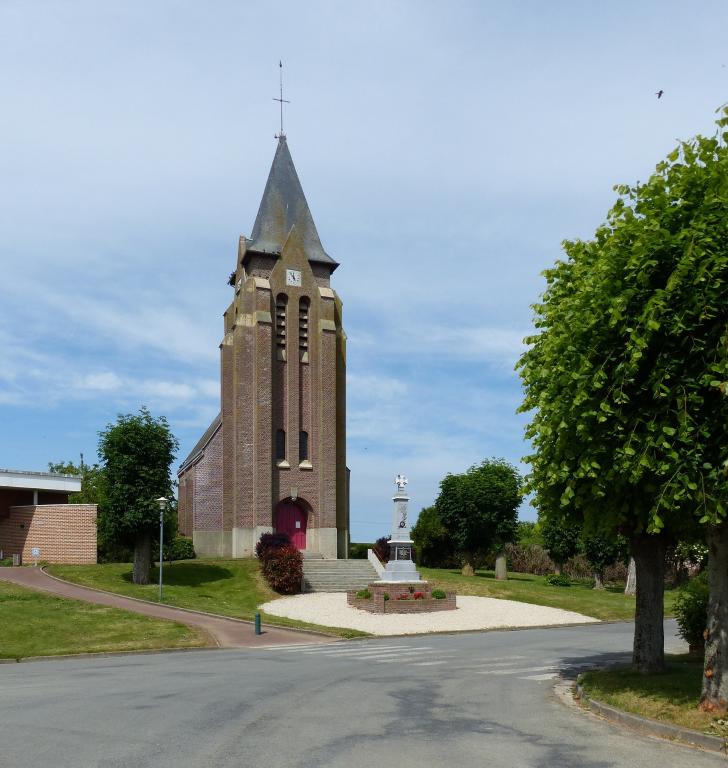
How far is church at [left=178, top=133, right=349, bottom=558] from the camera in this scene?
4591 centimetres

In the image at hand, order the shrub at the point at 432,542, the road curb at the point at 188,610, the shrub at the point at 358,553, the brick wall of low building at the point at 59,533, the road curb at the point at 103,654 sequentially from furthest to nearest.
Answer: the shrub at the point at 432,542
the shrub at the point at 358,553
the brick wall of low building at the point at 59,533
the road curb at the point at 188,610
the road curb at the point at 103,654

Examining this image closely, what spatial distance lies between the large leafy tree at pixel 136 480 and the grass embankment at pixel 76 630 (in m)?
5.87

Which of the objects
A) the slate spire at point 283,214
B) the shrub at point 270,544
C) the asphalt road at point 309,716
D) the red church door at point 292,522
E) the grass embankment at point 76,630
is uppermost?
the slate spire at point 283,214

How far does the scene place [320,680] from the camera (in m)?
15.7

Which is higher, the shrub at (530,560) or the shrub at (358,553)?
the shrub at (358,553)

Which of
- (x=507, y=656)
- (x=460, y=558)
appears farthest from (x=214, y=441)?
(x=507, y=656)

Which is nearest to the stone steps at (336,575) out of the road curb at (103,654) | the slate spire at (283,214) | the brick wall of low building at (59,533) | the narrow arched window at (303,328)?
the brick wall of low building at (59,533)

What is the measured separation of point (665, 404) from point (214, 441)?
38941mm

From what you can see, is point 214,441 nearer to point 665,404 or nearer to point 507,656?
point 507,656

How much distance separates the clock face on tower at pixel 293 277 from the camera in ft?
160

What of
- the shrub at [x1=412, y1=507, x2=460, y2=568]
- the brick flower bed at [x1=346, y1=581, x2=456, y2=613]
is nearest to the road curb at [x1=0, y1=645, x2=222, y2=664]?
the brick flower bed at [x1=346, y1=581, x2=456, y2=613]

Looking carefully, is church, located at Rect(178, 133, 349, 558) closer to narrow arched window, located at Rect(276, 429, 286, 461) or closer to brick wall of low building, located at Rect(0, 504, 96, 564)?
narrow arched window, located at Rect(276, 429, 286, 461)

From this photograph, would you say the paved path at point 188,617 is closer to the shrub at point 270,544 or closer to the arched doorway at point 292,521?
the shrub at point 270,544

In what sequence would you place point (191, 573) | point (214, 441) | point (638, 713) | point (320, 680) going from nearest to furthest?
point (638, 713)
point (320, 680)
point (191, 573)
point (214, 441)
